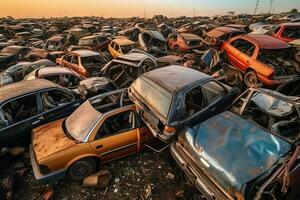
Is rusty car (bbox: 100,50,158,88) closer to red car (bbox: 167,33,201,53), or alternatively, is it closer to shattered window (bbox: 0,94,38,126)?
shattered window (bbox: 0,94,38,126)

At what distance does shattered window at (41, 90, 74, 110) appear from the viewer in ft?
19.9

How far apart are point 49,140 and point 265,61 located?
284 inches

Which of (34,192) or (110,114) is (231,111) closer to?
(110,114)

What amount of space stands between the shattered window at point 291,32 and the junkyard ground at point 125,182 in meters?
9.16

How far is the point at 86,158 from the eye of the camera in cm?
491

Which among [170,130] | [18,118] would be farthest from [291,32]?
[18,118]

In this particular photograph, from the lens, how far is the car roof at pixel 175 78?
5065 mm

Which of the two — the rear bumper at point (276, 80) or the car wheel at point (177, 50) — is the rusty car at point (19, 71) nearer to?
the car wheel at point (177, 50)

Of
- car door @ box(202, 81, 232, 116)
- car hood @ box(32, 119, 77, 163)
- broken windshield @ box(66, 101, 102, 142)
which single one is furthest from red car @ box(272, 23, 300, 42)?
car hood @ box(32, 119, 77, 163)

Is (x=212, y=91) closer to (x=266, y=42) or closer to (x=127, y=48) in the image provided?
(x=266, y=42)

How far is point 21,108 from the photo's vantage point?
6023mm

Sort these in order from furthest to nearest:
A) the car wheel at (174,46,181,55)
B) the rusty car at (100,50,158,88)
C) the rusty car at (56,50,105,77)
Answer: the car wheel at (174,46,181,55), the rusty car at (56,50,105,77), the rusty car at (100,50,158,88)

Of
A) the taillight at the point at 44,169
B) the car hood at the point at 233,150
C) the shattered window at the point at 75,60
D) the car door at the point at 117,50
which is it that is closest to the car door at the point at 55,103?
the taillight at the point at 44,169

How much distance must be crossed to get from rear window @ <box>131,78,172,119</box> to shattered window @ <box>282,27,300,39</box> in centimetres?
882
